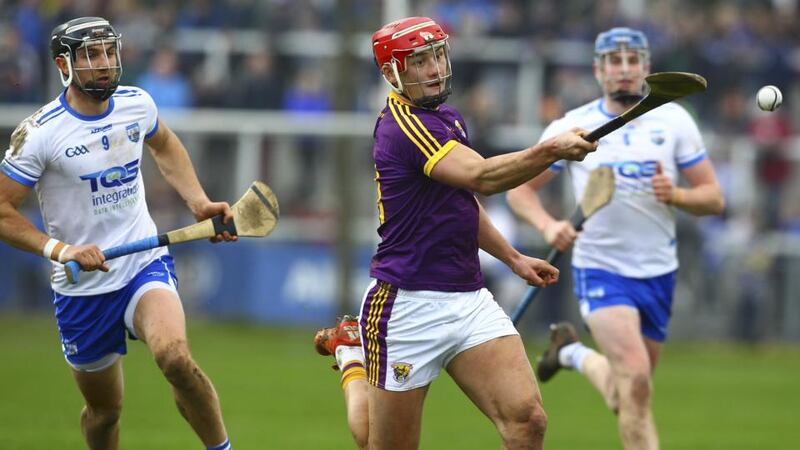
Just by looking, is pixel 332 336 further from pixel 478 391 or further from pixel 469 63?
pixel 469 63

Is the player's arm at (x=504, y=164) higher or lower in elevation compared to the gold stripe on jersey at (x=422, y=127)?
lower

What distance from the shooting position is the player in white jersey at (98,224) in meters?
7.54

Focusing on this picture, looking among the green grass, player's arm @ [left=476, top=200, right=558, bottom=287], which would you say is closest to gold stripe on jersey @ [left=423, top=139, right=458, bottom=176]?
player's arm @ [left=476, top=200, right=558, bottom=287]

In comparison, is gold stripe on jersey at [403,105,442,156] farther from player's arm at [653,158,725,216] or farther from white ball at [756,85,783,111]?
player's arm at [653,158,725,216]

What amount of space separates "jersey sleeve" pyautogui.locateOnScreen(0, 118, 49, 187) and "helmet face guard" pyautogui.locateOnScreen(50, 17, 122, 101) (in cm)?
37

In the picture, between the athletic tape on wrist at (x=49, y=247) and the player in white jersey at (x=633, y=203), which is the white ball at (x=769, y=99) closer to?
the player in white jersey at (x=633, y=203)

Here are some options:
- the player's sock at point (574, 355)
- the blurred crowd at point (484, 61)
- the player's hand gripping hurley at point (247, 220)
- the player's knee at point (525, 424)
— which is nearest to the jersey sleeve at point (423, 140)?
the player's knee at point (525, 424)

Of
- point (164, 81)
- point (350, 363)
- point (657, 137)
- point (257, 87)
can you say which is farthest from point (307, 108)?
point (350, 363)

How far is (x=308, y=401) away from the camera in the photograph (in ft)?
42.5

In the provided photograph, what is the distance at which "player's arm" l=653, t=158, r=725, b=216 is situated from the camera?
8.60 m

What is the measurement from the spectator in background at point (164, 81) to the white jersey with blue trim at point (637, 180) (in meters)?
11.4

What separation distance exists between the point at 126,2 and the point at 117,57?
1291cm

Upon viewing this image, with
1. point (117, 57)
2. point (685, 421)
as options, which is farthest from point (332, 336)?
point (685, 421)

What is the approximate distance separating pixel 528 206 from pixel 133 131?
264cm
